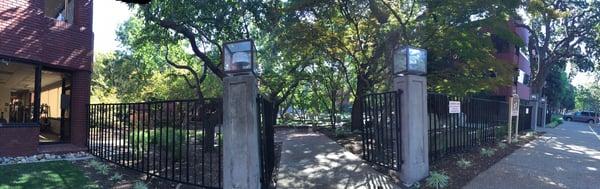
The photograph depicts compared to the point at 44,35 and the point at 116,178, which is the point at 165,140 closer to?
the point at 116,178

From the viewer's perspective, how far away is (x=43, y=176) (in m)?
7.86

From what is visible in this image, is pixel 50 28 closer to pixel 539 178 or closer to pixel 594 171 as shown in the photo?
pixel 539 178

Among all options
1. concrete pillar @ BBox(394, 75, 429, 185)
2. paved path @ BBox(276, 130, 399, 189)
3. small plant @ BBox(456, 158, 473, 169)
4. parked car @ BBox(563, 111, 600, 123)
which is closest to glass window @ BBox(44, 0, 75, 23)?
paved path @ BBox(276, 130, 399, 189)

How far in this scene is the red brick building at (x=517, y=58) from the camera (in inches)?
1189

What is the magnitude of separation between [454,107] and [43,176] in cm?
766

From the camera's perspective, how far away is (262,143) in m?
6.47

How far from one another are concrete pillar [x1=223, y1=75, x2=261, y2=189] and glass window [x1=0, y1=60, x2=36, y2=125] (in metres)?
6.99

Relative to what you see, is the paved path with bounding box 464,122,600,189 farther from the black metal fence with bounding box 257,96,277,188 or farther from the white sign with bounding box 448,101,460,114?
the black metal fence with bounding box 257,96,277,188

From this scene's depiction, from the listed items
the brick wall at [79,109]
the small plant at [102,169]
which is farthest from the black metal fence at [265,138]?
the brick wall at [79,109]

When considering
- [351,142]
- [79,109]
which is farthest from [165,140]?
[351,142]

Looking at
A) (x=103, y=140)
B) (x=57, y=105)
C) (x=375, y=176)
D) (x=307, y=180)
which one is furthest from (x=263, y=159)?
(x=57, y=105)

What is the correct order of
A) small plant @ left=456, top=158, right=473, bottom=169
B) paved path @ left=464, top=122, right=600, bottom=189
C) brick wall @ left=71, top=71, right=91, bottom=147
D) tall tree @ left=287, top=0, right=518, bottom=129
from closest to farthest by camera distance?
paved path @ left=464, top=122, right=600, bottom=189, small plant @ left=456, top=158, right=473, bottom=169, brick wall @ left=71, top=71, right=91, bottom=147, tall tree @ left=287, top=0, right=518, bottom=129

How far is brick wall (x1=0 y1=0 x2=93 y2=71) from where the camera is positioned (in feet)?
33.4

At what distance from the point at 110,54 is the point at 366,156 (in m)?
41.5
